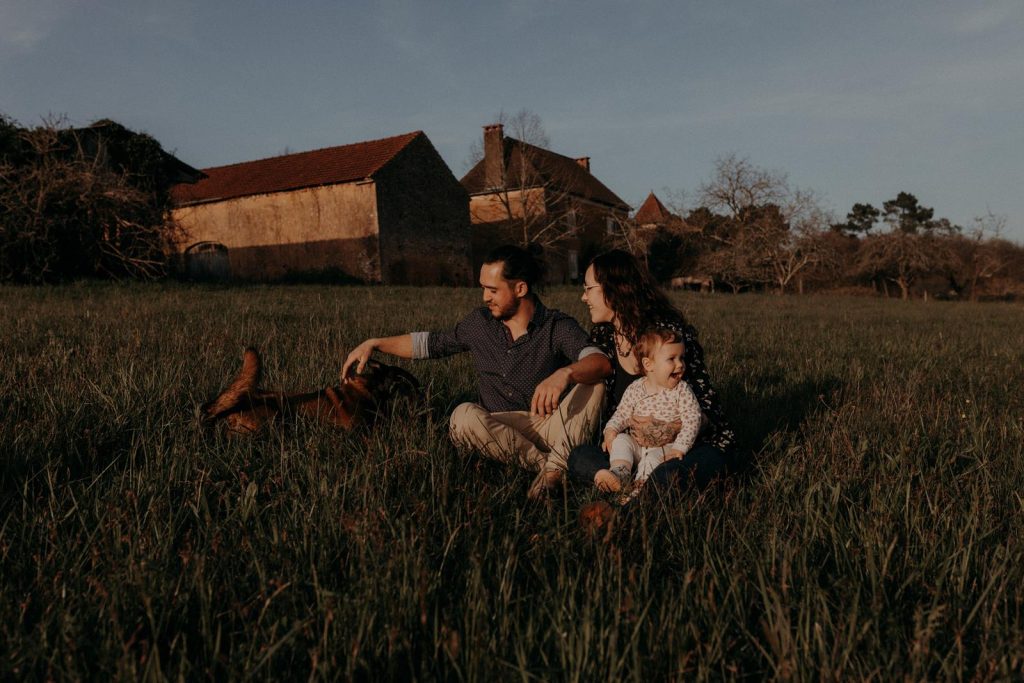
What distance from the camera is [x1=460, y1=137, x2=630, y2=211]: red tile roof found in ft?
128

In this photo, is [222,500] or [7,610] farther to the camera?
[222,500]

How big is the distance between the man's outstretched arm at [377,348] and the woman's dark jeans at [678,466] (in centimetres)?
139

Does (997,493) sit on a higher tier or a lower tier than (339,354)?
lower

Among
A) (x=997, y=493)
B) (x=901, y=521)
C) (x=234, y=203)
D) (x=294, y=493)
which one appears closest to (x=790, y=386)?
(x=997, y=493)

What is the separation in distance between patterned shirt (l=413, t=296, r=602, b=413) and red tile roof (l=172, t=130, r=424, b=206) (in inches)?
1010

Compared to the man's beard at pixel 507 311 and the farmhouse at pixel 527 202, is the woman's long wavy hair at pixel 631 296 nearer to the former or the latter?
the man's beard at pixel 507 311

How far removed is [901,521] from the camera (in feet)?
8.20

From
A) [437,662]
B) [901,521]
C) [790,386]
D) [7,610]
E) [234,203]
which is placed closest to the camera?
[437,662]

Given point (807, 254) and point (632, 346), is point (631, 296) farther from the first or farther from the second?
point (807, 254)

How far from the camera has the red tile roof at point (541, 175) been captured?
1538 inches

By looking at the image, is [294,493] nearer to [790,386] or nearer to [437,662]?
[437,662]

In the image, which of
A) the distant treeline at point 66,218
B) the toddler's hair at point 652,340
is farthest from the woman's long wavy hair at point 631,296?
the distant treeline at point 66,218

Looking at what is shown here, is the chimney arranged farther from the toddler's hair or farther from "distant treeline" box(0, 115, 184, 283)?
the toddler's hair

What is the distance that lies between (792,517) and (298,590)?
1.77 meters
